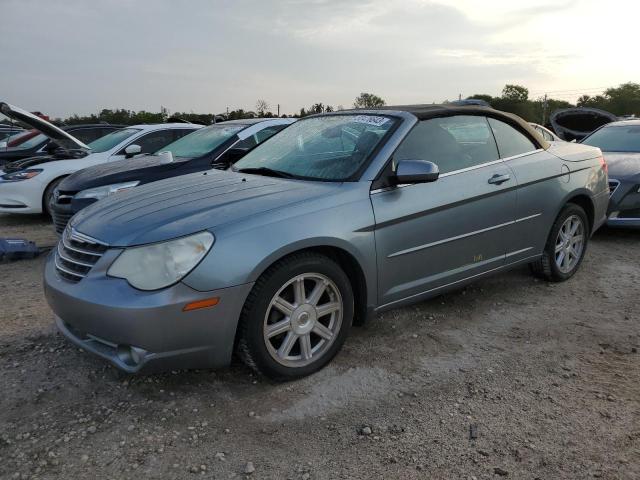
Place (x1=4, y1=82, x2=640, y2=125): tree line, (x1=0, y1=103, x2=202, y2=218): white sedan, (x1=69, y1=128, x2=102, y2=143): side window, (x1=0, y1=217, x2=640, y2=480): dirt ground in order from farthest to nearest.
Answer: (x1=4, y1=82, x2=640, y2=125): tree line
(x1=69, y1=128, x2=102, y2=143): side window
(x1=0, y1=103, x2=202, y2=218): white sedan
(x1=0, y1=217, x2=640, y2=480): dirt ground

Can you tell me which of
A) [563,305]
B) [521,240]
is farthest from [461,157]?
[563,305]

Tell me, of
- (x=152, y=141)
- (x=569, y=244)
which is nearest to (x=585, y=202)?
(x=569, y=244)

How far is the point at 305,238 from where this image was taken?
2.92 m

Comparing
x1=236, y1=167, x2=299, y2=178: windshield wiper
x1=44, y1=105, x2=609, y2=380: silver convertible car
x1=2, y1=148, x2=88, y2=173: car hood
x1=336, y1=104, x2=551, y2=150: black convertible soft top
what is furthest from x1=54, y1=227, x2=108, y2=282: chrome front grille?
x1=2, y1=148, x2=88, y2=173: car hood

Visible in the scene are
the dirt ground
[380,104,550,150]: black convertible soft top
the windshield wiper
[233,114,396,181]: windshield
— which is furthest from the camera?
[380,104,550,150]: black convertible soft top

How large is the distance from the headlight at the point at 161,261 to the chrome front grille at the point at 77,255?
0.20 meters

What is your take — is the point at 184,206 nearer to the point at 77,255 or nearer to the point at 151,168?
the point at 77,255

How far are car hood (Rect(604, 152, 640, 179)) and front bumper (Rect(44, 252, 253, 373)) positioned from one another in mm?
5472

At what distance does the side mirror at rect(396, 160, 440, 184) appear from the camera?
10.7 feet

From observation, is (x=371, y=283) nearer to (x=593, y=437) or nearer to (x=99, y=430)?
(x=593, y=437)

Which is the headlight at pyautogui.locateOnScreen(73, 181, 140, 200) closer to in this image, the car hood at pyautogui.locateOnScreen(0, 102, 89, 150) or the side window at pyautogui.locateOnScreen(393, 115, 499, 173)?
the car hood at pyautogui.locateOnScreen(0, 102, 89, 150)

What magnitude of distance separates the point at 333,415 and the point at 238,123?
4.98m

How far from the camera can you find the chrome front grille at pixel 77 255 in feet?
9.38

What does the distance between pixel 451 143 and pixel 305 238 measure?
1.55m
